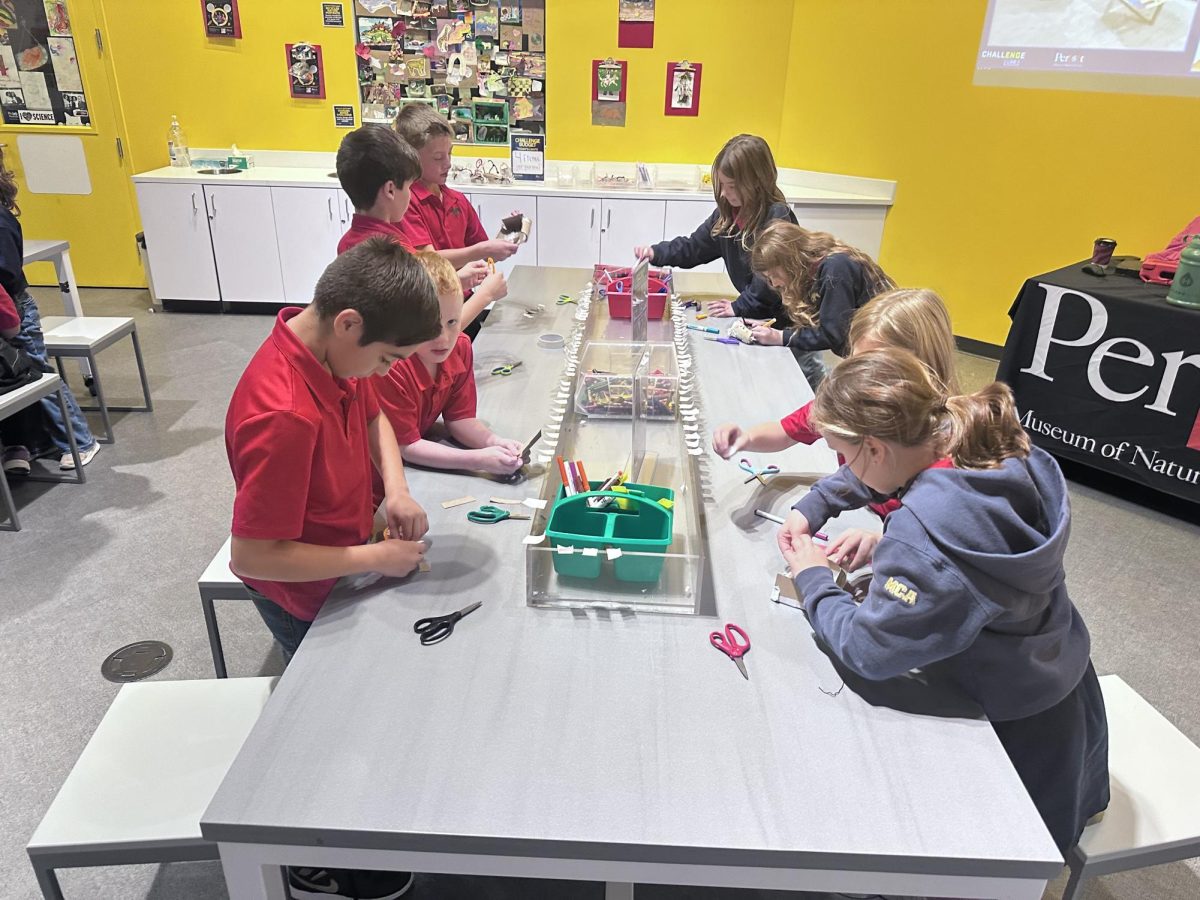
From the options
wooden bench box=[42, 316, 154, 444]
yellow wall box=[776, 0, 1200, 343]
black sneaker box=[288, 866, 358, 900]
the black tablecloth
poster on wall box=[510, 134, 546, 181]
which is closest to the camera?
black sneaker box=[288, 866, 358, 900]

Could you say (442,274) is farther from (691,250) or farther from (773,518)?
(691,250)

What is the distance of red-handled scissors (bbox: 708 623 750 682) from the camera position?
1.21 m

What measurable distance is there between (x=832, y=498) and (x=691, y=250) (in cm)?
194

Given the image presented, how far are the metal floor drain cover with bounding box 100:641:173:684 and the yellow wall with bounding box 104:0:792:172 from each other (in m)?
3.93

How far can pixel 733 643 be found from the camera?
123 centimetres

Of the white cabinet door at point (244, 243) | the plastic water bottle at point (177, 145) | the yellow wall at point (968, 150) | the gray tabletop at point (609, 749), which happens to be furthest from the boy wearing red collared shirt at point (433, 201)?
the plastic water bottle at point (177, 145)

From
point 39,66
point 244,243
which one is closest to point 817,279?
point 244,243

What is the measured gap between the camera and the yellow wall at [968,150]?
3.92 meters

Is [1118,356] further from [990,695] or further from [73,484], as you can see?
[73,484]

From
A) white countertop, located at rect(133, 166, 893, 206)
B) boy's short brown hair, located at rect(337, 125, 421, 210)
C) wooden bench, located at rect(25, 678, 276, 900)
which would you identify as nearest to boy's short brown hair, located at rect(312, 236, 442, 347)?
wooden bench, located at rect(25, 678, 276, 900)

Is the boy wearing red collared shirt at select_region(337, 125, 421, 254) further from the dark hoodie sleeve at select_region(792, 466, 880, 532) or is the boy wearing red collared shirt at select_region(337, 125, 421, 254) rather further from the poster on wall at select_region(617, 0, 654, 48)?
the poster on wall at select_region(617, 0, 654, 48)

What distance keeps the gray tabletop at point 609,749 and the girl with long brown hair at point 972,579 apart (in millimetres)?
86

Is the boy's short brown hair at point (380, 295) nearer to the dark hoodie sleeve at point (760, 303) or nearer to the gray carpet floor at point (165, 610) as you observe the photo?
the gray carpet floor at point (165, 610)

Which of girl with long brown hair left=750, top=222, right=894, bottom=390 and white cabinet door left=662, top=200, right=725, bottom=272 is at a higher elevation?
girl with long brown hair left=750, top=222, right=894, bottom=390
